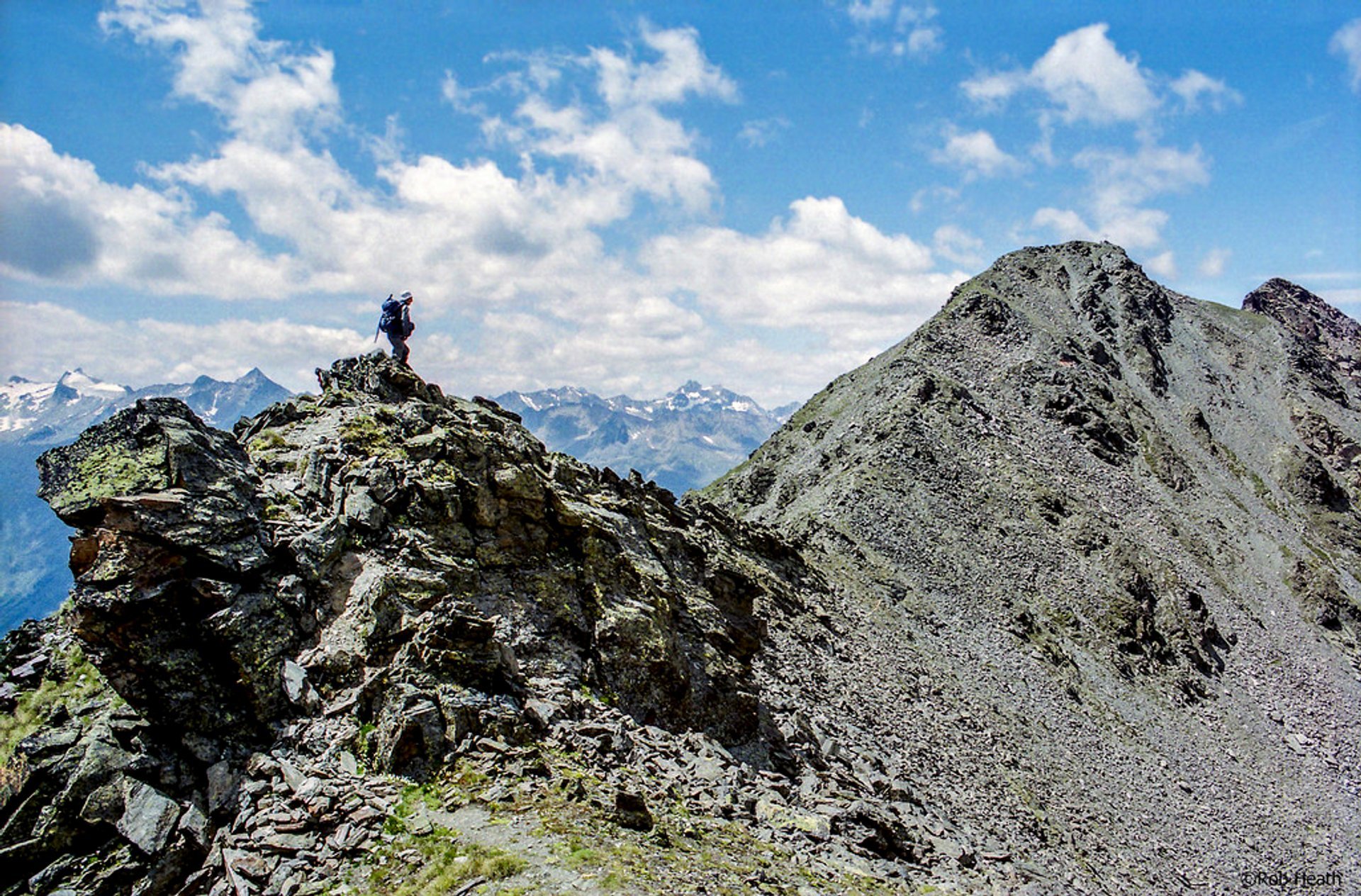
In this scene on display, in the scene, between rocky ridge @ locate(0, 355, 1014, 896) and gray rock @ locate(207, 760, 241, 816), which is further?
gray rock @ locate(207, 760, 241, 816)

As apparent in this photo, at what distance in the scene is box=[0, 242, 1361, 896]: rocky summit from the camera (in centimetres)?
1700

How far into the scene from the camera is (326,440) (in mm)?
28234

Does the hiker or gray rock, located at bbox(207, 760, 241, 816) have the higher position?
the hiker

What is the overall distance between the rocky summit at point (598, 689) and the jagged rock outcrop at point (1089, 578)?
398 millimetres

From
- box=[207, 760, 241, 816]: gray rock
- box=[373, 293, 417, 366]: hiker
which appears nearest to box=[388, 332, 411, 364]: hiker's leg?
box=[373, 293, 417, 366]: hiker

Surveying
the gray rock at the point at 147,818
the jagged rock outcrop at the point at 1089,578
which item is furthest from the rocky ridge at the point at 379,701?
the jagged rock outcrop at the point at 1089,578

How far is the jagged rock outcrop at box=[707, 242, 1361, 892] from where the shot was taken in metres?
40.1

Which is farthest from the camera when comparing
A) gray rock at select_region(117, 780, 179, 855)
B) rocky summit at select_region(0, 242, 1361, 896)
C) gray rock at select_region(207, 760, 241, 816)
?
gray rock at select_region(207, 760, 241, 816)

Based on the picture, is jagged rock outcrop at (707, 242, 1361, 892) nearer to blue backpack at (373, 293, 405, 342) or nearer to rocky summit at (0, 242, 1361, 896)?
rocky summit at (0, 242, 1361, 896)

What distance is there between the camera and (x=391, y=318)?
36.5 m

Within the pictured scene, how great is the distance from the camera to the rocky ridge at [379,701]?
16.4m

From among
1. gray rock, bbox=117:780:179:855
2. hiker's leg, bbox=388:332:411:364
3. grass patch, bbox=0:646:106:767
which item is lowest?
gray rock, bbox=117:780:179:855

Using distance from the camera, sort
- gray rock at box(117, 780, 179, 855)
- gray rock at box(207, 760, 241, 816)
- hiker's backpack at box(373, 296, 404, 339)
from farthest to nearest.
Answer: hiker's backpack at box(373, 296, 404, 339) < gray rock at box(207, 760, 241, 816) < gray rock at box(117, 780, 179, 855)

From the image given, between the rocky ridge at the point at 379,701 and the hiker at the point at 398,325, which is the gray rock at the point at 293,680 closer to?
the rocky ridge at the point at 379,701
